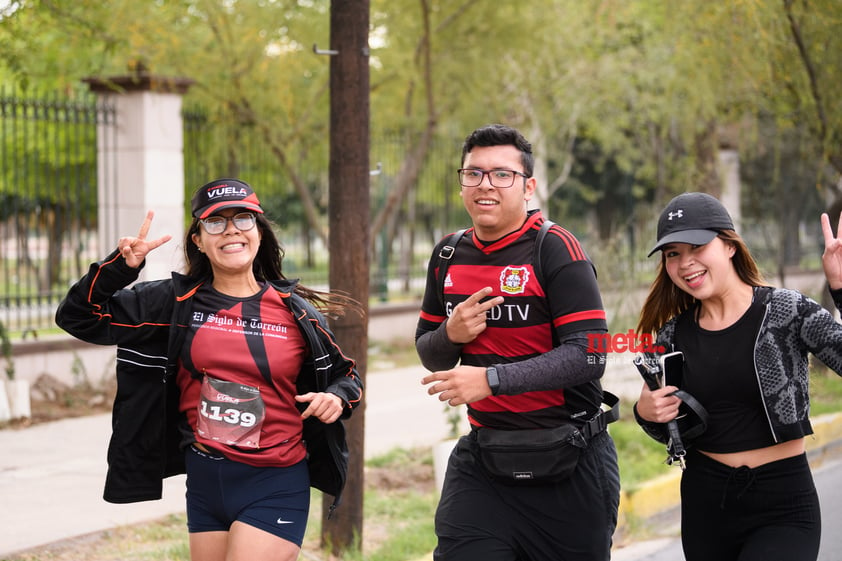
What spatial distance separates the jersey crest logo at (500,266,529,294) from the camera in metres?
3.43

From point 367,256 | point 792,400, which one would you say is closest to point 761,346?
point 792,400

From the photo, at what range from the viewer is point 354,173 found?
→ 18.2ft

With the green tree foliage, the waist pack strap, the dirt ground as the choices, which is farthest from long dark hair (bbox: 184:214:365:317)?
the green tree foliage

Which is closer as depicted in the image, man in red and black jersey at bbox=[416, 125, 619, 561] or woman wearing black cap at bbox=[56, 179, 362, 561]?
man in red and black jersey at bbox=[416, 125, 619, 561]

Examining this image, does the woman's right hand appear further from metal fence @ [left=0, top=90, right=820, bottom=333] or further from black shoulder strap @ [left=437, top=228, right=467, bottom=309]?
metal fence @ [left=0, top=90, right=820, bottom=333]

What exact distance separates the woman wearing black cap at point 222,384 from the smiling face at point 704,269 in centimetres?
124

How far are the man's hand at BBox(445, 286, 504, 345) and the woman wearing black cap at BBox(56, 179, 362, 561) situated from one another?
1.66 ft

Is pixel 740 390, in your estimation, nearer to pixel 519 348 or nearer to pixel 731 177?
pixel 519 348

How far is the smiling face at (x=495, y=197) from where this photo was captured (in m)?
3.50

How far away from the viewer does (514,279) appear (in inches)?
136

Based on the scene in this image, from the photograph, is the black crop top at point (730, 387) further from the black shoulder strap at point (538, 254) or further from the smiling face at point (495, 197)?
the smiling face at point (495, 197)

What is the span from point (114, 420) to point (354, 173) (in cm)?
233

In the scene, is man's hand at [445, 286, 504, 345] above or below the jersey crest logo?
below

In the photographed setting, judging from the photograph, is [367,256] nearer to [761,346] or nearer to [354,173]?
[354,173]
